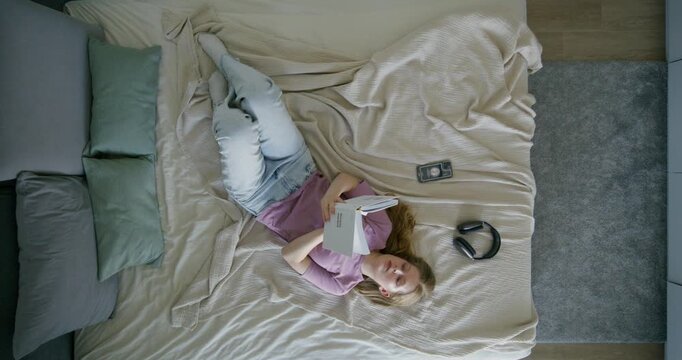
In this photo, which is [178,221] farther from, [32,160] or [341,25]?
[341,25]

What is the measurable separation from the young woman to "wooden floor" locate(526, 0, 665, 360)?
1035mm

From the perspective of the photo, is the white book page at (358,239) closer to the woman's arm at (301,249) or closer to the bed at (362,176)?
the woman's arm at (301,249)

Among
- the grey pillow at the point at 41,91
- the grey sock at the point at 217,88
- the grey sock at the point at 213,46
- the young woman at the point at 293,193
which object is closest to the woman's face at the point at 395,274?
the young woman at the point at 293,193

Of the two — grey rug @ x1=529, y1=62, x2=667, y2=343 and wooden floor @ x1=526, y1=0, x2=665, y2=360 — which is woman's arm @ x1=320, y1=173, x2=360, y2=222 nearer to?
grey rug @ x1=529, y1=62, x2=667, y2=343

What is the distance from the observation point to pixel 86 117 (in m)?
1.34

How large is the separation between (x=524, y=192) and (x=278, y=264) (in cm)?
86

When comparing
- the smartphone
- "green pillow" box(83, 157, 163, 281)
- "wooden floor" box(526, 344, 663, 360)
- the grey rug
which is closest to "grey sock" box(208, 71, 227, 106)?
"green pillow" box(83, 157, 163, 281)

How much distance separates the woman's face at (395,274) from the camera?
51.0 inches

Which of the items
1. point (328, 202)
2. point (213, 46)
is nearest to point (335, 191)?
point (328, 202)

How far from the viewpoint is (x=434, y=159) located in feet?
4.91

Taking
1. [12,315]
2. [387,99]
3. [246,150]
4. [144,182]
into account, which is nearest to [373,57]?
[387,99]

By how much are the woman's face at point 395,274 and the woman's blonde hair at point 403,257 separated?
0.12 ft

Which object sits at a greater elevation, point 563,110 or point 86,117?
point 86,117

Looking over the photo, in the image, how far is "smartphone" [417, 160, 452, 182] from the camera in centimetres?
149
